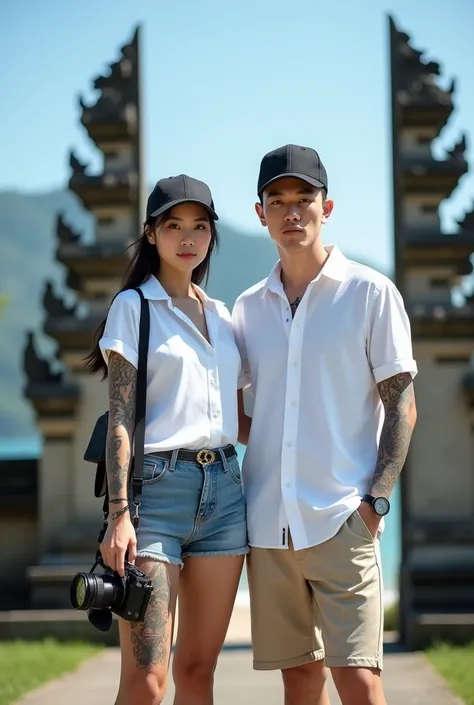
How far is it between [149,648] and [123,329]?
107cm

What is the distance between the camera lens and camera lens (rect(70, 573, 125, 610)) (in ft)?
11.6

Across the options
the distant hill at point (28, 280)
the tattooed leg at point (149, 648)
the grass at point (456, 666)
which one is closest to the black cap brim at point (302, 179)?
the tattooed leg at point (149, 648)

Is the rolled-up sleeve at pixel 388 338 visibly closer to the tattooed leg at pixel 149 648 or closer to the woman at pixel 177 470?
the woman at pixel 177 470

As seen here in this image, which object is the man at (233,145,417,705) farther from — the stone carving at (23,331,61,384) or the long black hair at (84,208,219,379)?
the stone carving at (23,331,61,384)

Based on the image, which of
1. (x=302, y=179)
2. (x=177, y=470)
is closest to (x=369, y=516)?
(x=177, y=470)

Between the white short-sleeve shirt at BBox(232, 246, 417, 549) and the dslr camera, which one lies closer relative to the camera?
the dslr camera

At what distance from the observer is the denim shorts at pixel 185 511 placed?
3.66 m

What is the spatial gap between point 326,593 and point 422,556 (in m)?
5.08

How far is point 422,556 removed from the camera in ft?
28.5

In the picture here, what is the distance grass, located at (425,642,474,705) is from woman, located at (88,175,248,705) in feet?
9.12

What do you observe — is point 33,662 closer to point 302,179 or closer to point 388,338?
point 388,338

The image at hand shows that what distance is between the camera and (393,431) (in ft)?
12.5

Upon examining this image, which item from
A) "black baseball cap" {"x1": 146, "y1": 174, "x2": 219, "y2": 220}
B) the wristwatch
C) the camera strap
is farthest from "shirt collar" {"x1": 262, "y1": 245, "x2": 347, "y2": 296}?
the wristwatch

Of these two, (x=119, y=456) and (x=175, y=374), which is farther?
(x=175, y=374)
